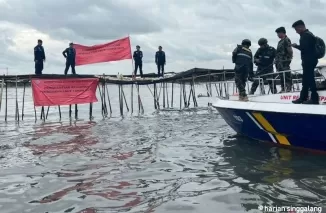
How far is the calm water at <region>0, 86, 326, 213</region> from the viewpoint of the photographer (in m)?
4.91

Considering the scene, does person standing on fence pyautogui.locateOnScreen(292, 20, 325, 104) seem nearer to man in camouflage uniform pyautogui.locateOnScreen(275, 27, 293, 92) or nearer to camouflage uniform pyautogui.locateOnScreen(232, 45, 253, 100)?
camouflage uniform pyautogui.locateOnScreen(232, 45, 253, 100)

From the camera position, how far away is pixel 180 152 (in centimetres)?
821

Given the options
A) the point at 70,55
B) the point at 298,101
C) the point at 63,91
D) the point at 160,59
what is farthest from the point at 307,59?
the point at 160,59

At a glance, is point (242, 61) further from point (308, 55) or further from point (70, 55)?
point (70, 55)

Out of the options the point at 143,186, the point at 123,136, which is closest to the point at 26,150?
the point at 123,136

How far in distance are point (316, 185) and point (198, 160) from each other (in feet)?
7.97

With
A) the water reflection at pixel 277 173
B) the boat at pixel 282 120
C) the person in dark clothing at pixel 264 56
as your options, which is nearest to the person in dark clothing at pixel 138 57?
the person in dark clothing at pixel 264 56

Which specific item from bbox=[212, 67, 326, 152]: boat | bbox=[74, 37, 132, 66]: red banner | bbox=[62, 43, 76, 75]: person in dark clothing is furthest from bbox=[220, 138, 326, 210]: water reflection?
bbox=[62, 43, 76, 75]: person in dark clothing

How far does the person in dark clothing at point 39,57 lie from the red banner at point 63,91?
2.09 metres

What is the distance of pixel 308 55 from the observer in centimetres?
720

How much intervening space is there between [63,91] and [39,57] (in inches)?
99.2

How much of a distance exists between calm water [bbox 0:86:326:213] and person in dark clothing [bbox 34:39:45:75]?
856 centimetres

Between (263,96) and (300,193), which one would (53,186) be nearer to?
(300,193)

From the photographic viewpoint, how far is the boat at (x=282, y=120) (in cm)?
704
